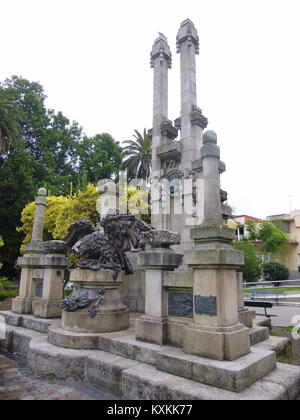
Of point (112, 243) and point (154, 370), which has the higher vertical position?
point (112, 243)

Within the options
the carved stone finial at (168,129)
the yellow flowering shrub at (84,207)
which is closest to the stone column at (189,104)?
the carved stone finial at (168,129)

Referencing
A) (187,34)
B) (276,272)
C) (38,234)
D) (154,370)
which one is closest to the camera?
(154,370)

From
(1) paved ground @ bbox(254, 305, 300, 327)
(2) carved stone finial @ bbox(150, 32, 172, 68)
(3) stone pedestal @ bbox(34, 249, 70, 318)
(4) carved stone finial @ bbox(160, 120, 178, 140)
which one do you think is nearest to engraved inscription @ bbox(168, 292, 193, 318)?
(3) stone pedestal @ bbox(34, 249, 70, 318)

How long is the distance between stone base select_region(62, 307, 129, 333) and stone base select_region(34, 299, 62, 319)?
1840 mm

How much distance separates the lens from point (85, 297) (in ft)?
18.7

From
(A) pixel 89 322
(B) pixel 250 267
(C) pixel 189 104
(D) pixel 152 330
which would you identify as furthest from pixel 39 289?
(B) pixel 250 267

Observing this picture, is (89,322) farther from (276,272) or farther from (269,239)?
(269,239)

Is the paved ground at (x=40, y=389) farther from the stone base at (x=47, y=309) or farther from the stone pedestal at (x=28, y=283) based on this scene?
the stone pedestal at (x=28, y=283)

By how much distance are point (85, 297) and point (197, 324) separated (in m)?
2.56

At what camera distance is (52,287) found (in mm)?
7477

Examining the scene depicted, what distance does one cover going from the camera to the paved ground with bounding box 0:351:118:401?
417 centimetres

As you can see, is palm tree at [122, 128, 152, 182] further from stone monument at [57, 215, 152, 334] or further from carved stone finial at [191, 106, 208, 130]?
stone monument at [57, 215, 152, 334]

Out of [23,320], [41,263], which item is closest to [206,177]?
[41,263]

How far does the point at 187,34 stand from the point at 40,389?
A: 14279mm
